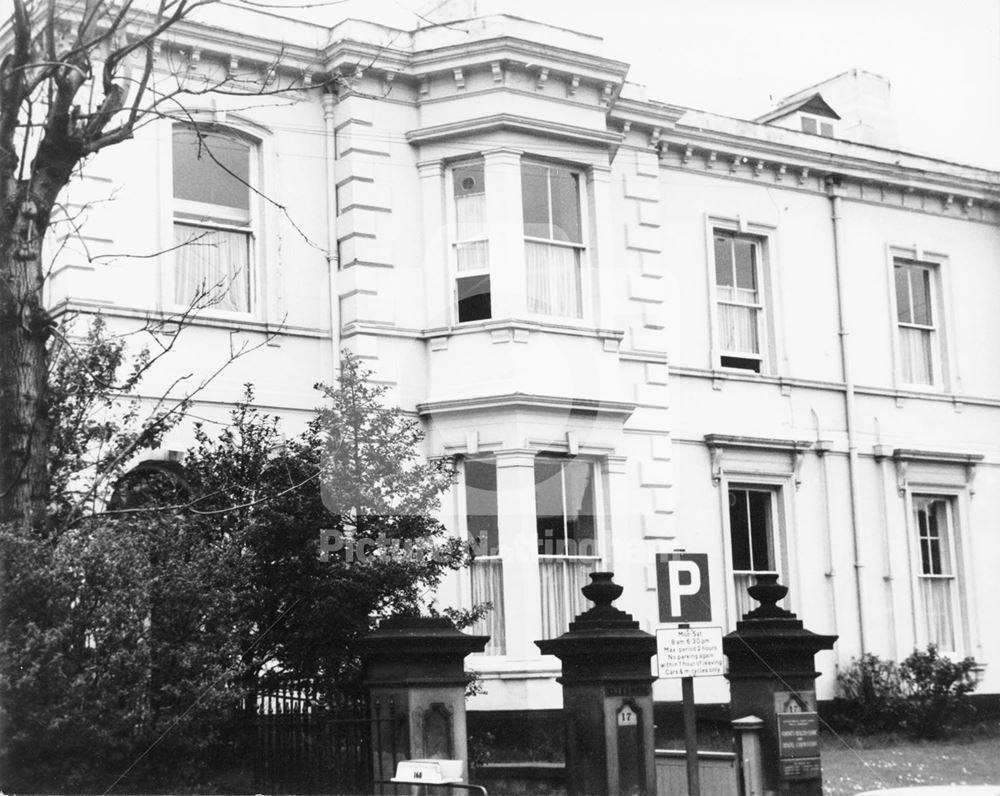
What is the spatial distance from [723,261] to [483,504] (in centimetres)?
648

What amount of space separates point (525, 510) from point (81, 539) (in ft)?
28.7

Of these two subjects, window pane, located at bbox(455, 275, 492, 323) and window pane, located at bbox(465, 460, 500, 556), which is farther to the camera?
window pane, located at bbox(455, 275, 492, 323)

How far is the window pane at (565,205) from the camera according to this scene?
874 inches

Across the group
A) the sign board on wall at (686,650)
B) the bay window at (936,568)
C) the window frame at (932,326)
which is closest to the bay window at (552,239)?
the window frame at (932,326)

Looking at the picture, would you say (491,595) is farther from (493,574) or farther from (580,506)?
(580,506)

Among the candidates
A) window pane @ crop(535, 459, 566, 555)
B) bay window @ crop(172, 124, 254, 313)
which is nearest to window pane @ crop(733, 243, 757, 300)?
window pane @ crop(535, 459, 566, 555)

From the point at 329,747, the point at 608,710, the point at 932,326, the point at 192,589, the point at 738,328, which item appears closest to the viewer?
the point at 192,589

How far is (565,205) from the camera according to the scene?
879 inches

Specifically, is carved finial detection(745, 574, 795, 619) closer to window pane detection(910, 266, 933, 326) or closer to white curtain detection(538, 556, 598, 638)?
white curtain detection(538, 556, 598, 638)

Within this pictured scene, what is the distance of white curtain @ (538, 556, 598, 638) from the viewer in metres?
21.1

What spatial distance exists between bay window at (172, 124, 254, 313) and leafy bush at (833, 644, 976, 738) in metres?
10.9

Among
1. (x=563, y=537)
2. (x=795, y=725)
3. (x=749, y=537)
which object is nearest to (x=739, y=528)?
(x=749, y=537)

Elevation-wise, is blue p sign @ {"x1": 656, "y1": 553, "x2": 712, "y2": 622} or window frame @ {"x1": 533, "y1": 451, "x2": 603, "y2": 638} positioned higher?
window frame @ {"x1": 533, "y1": 451, "x2": 603, "y2": 638}

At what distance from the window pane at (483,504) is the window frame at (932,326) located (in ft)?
28.3
